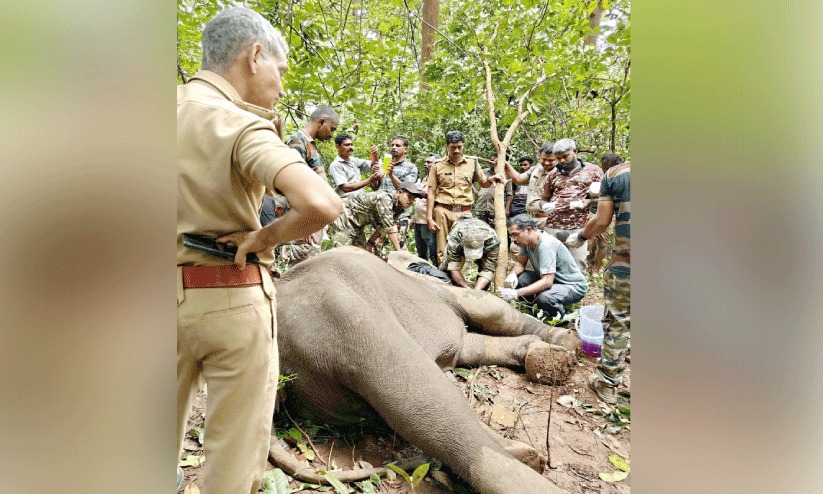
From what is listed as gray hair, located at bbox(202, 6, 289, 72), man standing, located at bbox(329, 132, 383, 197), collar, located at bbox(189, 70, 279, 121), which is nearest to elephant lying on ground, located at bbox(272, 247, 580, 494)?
collar, located at bbox(189, 70, 279, 121)

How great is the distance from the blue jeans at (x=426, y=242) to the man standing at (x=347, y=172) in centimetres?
128

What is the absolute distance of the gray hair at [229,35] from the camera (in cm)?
174

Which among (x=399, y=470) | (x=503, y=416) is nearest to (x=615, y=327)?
(x=503, y=416)

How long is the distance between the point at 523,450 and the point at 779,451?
236cm

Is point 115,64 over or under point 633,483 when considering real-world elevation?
over

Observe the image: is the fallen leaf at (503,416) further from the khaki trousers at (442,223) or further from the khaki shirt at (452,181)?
the khaki shirt at (452,181)

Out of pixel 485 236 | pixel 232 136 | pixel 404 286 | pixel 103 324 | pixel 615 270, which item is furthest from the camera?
pixel 485 236

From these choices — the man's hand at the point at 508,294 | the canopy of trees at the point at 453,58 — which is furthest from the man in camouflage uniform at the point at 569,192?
the man's hand at the point at 508,294

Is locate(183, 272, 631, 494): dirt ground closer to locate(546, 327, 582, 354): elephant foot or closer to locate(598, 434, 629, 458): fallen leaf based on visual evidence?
locate(598, 434, 629, 458): fallen leaf

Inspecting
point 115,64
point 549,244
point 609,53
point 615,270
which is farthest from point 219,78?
point 609,53

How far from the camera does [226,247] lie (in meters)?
1.69

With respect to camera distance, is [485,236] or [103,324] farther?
[485,236]

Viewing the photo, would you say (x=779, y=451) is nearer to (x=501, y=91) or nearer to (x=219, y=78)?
(x=219, y=78)

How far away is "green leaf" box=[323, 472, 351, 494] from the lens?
2.54m
